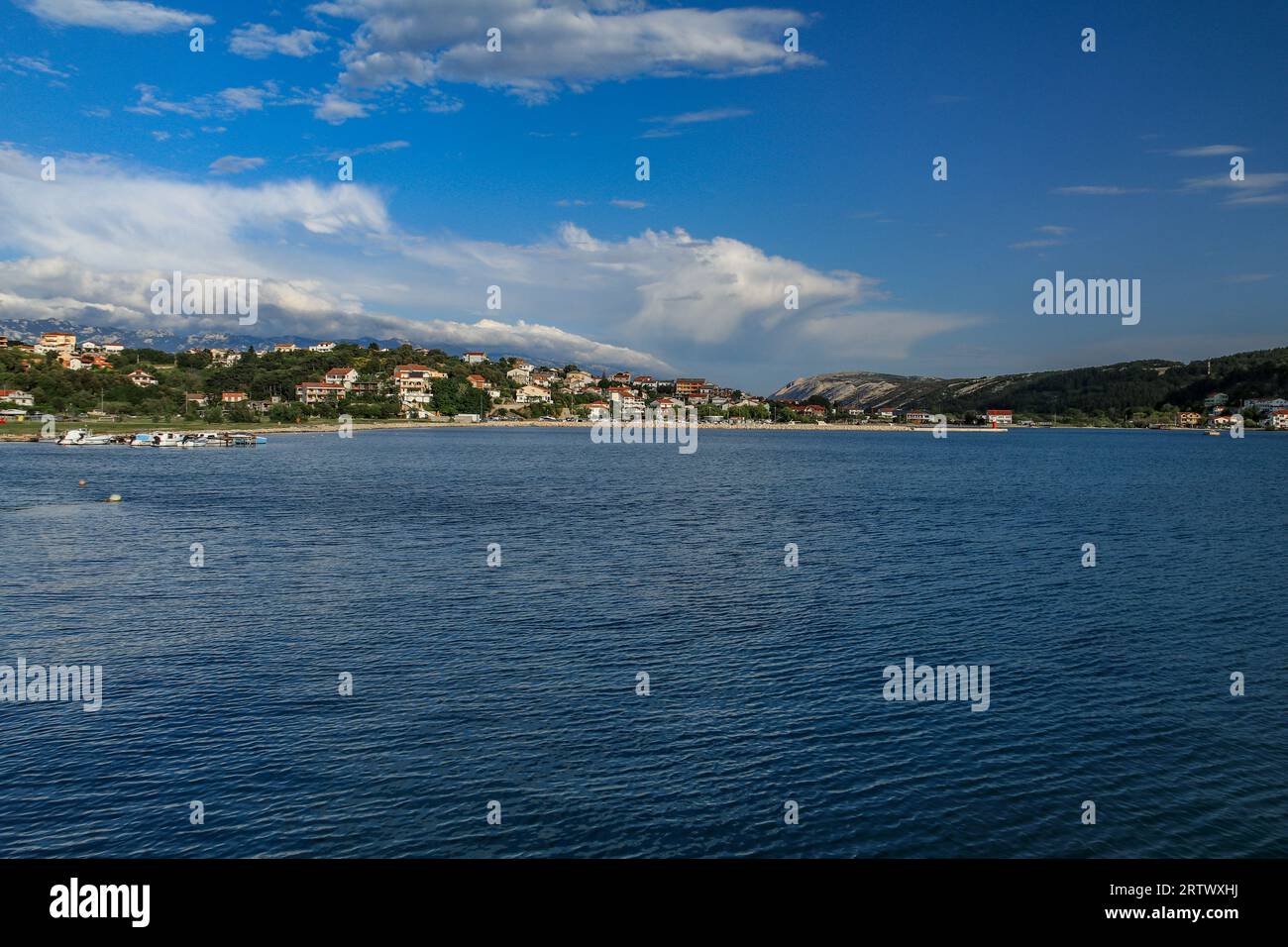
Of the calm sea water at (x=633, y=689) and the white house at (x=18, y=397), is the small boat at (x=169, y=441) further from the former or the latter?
the calm sea water at (x=633, y=689)

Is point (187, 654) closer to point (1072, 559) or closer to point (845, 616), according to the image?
point (845, 616)

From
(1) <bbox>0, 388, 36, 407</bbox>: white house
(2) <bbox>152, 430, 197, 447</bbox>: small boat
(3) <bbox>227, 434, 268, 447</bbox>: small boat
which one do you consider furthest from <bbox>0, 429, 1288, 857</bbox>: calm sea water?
(1) <bbox>0, 388, 36, 407</bbox>: white house

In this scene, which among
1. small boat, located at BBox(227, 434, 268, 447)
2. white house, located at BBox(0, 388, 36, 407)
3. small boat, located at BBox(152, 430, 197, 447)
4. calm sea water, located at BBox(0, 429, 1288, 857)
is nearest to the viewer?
calm sea water, located at BBox(0, 429, 1288, 857)

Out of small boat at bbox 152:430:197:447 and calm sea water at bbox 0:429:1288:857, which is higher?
small boat at bbox 152:430:197:447

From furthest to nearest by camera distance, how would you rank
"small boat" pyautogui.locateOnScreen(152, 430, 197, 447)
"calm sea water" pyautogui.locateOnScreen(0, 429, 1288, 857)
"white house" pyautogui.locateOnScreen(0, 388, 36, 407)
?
1. "white house" pyautogui.locateOnScreen(0, 388, 36, 407)
2. "small boat" pyautogui.locateOnScreen(152, 430, 197, 447)
3. "calm sea water" pyautogui.locateOnScreen(0, 429, 1288, 857)

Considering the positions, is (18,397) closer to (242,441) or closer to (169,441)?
(169,441)

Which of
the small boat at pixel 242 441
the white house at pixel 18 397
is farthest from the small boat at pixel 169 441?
the white house at pixel 18 397

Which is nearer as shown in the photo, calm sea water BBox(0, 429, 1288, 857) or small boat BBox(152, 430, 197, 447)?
calm sea water BBox(0, 429, 1288, 857)

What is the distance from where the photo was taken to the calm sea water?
15586 mm

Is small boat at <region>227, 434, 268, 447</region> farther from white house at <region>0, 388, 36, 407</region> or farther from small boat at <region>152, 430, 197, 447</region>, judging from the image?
white house at <region>0, 388, 36, 407</region>

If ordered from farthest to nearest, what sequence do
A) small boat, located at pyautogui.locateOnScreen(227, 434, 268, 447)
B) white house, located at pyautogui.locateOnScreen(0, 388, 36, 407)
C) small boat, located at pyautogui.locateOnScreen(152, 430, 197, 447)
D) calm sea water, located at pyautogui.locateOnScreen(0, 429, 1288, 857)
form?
white house, located at pyautogui.locateOnScreen(0, 388, 36, 407), small boat, located at pyautogui.locateOnScreen(227, 434, 268, 447), small boat, located at pyautogui.locateOnScreen(152, 430, 197, 447), calm sea water, located at pyautogui.locateOnScreen(0, 429, 1288, 857)

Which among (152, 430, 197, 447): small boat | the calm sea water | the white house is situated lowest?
the calm sea water

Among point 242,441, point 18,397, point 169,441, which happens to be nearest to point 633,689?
point 169,441

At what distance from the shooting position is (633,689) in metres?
22.3
